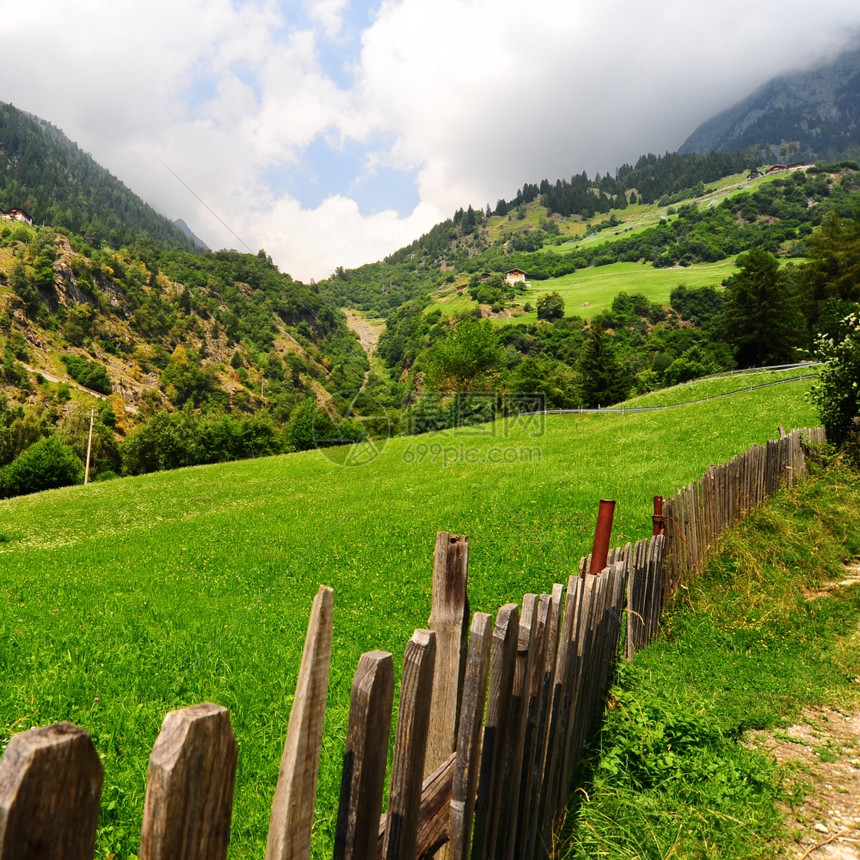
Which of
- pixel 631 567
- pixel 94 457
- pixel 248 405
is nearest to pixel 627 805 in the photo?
pixel 631 567

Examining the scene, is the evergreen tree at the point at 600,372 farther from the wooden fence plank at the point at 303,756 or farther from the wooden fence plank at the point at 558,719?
the wooden fence plank at the point at 303,756

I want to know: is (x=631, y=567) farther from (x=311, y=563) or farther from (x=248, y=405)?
(x=248, y=405)

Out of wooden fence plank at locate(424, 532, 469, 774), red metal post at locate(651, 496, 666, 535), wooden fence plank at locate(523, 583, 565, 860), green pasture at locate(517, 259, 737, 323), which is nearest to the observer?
wooden fence plank at locate(424, 532, 469, 774)

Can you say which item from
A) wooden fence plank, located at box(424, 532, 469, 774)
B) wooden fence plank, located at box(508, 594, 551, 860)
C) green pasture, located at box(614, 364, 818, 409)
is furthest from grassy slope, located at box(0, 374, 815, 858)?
green pasture, located at box(614, 364, 818, 409)

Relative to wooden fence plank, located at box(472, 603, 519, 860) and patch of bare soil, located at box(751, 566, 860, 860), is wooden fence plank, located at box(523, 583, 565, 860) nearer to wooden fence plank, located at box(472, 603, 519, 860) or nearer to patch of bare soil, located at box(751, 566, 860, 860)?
wooden fence plank, located at box(472, 603, 519, 860)

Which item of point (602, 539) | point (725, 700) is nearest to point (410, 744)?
point (602, 539)

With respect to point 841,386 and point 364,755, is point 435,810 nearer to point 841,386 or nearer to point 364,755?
point 364,755

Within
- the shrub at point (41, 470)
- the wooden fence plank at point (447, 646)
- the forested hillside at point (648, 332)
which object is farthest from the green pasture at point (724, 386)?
the shrub at point (41, 470)

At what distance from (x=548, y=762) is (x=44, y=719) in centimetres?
501

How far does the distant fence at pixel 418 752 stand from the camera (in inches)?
37.5

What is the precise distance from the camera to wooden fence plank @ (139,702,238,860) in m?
1.10

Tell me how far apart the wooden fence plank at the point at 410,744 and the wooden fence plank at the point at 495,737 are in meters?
0.68

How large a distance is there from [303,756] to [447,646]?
1063 millimetres

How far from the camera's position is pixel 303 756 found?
4.92 ft
